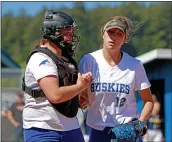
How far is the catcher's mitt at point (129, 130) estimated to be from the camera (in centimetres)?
473

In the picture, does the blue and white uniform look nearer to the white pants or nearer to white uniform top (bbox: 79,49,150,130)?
white uniform top (bbox: 79,49,150,130)

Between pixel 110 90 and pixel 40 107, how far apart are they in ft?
→ 3.19

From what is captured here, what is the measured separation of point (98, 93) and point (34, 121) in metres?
0.96

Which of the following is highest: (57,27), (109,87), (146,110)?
(57,27)

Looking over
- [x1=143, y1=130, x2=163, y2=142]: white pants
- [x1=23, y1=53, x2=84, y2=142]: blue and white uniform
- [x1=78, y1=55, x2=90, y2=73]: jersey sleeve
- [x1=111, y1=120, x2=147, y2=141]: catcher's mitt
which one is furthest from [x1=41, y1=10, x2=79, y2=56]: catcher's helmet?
[x1=143, y1=130, x2=163, y2=142]: white pants

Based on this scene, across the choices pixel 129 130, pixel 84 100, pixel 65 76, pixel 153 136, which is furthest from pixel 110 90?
pixel 153 136

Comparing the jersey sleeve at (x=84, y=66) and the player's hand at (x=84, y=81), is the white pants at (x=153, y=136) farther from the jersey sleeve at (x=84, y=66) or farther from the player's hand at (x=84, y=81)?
the player's hand at (x=84, y=81)

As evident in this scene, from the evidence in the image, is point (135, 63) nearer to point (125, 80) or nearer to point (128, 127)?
point (125, 80)

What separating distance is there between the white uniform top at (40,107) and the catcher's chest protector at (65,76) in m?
0.03

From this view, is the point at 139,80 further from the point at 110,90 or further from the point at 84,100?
the point at 84,100

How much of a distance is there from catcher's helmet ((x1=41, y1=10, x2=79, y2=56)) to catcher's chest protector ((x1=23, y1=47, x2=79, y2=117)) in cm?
10

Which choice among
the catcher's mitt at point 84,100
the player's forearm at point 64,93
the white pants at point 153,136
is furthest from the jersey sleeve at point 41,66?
the white pants at point 153,136

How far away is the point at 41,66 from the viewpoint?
4051mm

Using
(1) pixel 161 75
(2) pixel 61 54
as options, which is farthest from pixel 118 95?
(1) pixel 161 75
